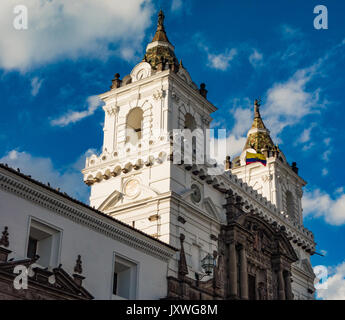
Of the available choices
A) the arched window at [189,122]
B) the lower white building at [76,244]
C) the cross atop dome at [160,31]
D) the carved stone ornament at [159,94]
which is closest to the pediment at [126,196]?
the lower white building at [76,244]

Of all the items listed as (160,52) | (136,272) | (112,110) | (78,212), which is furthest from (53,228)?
(160,52)

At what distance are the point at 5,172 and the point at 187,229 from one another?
12.9m

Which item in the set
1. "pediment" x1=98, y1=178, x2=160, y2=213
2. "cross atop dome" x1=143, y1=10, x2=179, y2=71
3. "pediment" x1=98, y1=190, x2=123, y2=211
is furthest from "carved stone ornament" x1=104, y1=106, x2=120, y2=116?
"pediment" x1=98, y1=190, x2=123, y2=211

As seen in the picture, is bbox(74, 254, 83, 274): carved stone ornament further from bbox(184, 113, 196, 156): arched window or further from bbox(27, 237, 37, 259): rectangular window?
bbox(184, 113, 196, 156): arched window

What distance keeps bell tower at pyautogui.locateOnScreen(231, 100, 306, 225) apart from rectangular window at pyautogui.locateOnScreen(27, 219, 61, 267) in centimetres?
2487

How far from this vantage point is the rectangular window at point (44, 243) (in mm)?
24281

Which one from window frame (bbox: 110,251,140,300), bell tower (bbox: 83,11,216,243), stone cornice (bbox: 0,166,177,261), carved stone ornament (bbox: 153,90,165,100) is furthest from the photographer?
carved stone ornament (bbox: 153,90,165,100)

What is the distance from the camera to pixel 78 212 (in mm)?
25844

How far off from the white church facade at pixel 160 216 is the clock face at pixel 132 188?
0.20 ft

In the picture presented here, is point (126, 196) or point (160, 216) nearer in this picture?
point (160, 216)

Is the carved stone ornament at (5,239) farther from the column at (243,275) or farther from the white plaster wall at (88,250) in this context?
the column at (243,275)

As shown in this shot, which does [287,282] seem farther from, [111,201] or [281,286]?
[111,201]

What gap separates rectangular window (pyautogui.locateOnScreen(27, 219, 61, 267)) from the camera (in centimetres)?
2428

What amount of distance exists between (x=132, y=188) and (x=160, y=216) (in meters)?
3.10
